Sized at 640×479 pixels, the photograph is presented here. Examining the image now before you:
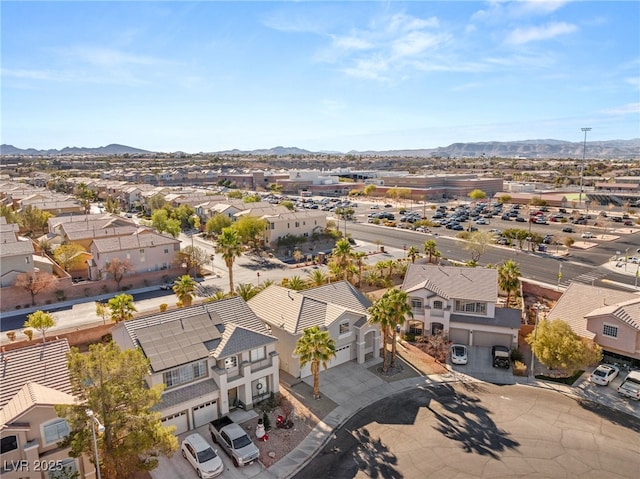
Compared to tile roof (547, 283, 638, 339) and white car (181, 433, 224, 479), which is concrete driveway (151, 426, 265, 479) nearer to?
white car (181, 433, 224, 479)

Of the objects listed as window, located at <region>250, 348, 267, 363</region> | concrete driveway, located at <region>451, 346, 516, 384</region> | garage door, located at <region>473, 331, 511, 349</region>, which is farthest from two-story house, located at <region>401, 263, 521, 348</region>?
window, located at <region>250, 348, 267, 363</region>

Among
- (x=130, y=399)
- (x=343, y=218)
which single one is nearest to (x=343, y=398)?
(x=130, y=399)

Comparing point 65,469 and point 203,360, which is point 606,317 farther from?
point 65,469

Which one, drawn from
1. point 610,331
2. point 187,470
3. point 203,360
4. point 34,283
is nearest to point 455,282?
point 610,331

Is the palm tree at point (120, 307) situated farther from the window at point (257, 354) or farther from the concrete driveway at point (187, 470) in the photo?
the concrete driveway at point (187, 470)

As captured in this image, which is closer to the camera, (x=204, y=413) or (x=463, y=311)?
(x=204, y=413)

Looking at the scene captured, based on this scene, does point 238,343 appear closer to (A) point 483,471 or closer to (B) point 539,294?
(A) point 483,471

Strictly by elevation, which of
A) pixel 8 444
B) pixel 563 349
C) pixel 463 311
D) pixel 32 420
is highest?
pixel 32 420

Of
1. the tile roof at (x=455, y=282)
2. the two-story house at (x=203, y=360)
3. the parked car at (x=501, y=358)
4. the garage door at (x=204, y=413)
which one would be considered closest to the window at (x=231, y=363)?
the two-story house at (x=203, y=360)
